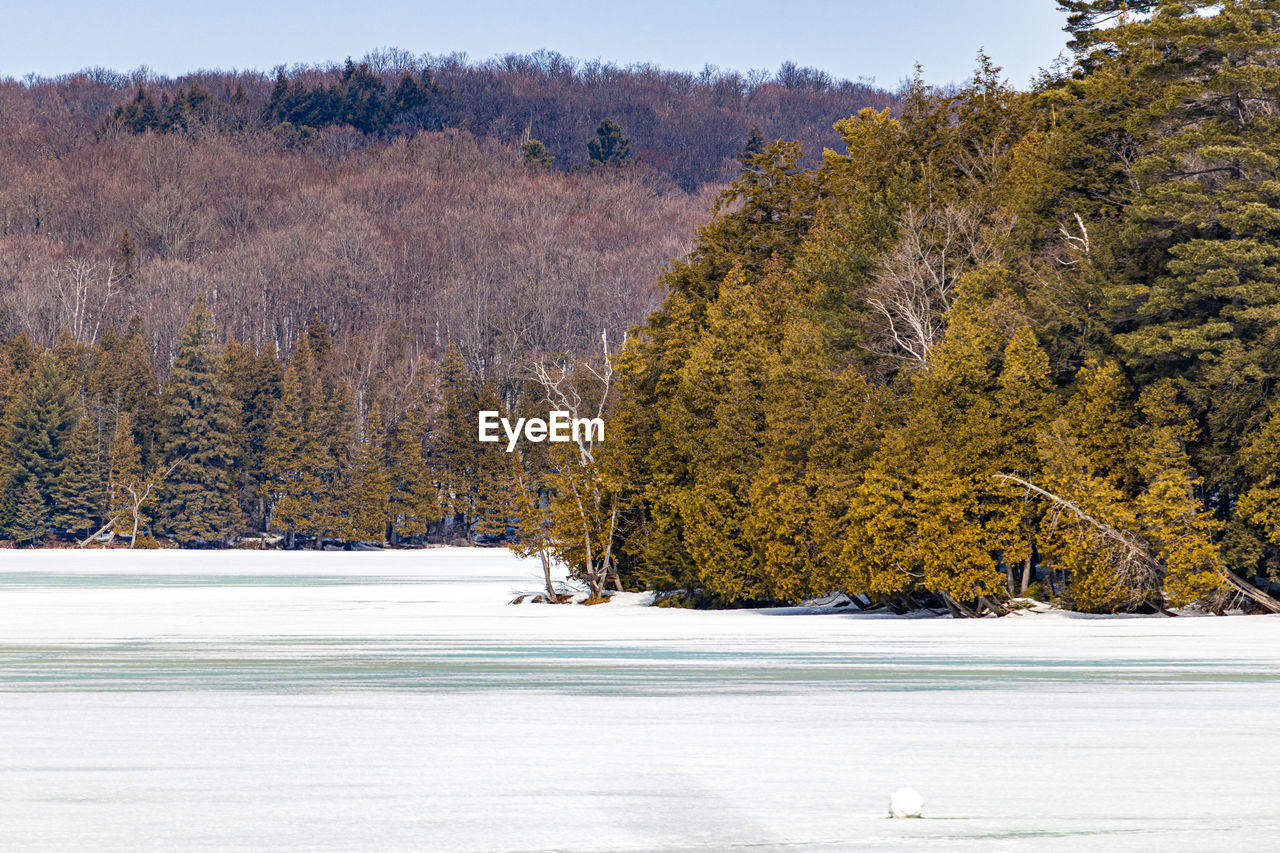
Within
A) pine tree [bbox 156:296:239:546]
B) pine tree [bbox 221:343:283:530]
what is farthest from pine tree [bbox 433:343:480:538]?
pine tree [bbox 156:296:239:546]

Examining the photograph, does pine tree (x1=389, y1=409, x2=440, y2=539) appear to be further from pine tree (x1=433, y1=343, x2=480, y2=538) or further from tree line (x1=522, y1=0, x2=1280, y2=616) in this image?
tree line (x1=522, y1=0, x2=1280, y2=616)

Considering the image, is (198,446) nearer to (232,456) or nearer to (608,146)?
(232,456)

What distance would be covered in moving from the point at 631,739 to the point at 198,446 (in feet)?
316

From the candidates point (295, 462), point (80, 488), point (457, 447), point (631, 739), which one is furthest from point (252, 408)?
point (631, 739)

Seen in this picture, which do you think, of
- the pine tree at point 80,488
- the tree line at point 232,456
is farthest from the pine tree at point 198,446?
the pine tree at point 80,488

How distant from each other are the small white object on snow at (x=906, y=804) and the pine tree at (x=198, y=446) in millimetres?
98313

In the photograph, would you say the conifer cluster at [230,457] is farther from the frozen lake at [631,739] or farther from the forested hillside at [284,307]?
the frozen lake at [631,739]

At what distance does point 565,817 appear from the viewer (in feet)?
33.3

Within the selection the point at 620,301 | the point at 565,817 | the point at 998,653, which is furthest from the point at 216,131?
the point at 565,817

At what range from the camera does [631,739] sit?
14.0 metres

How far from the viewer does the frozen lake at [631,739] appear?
9750mm

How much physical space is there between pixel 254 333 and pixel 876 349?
9795cm

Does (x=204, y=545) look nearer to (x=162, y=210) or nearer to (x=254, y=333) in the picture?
(x=254, y=333)

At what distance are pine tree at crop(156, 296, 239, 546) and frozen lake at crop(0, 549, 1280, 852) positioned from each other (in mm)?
76546
